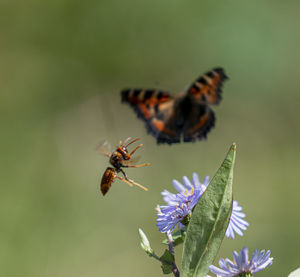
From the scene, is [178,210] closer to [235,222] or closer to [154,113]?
[235,222]

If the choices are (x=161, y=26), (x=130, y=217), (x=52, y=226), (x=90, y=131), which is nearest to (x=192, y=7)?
(x=161, y=26)

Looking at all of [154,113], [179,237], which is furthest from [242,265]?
[154,113]

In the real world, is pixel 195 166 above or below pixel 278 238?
above

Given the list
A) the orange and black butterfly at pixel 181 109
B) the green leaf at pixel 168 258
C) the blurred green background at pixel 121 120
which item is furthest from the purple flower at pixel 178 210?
the blurred green background at pixel 121 120

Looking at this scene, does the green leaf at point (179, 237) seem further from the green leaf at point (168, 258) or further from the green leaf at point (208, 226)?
the green leaf at point (208, 226)

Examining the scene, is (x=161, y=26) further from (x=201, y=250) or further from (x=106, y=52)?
(x=201, y=250)

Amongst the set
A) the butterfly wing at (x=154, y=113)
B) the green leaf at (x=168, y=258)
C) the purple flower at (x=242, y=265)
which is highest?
the butterfly wing at (x=154, y=113)
